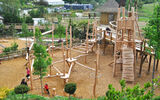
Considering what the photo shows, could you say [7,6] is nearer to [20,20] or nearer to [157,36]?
[20,20]

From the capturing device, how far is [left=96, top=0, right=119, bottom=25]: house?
3150 cm

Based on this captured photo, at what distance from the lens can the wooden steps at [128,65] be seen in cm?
1345

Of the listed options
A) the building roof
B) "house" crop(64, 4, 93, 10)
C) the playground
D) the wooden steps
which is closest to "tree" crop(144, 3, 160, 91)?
the playground

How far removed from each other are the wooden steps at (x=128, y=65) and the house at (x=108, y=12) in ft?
60.3

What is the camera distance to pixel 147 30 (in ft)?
33.6

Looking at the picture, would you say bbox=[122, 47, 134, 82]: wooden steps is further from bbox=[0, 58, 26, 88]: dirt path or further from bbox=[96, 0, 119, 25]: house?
bbox=[96, 0, 119, 25]: house

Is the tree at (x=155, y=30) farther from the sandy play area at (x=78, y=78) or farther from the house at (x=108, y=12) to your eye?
the house at (x=108, y=12)

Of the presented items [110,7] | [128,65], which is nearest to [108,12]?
[110,7]

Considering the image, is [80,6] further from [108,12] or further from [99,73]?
[99,73]

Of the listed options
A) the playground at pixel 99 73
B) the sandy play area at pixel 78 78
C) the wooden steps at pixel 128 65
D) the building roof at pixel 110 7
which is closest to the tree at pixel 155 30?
the playground at pixel 99 73

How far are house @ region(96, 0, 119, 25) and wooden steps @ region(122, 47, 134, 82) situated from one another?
18.4 meters

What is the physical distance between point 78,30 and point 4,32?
13.1m

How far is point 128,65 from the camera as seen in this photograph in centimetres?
1384

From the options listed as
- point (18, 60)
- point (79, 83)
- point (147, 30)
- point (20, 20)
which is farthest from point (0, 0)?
point (147, 30)
